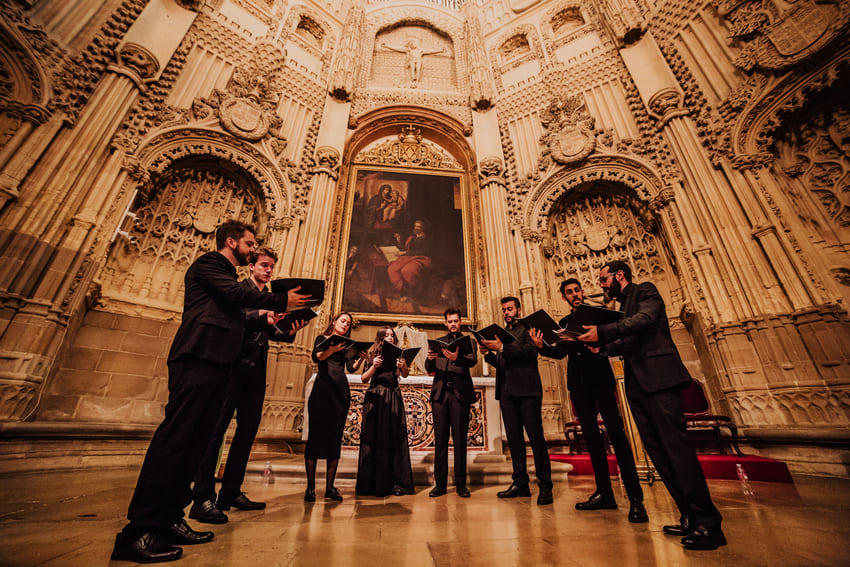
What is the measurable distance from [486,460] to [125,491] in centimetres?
342

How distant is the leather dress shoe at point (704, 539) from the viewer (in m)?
1.45

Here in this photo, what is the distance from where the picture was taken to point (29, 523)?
1.75 m

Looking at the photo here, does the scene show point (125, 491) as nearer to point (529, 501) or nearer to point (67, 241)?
point (529, 501)

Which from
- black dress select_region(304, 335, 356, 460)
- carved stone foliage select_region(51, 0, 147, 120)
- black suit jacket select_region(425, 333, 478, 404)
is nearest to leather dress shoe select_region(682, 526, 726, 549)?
black suit jacket select_region(425, 333, 478, 404)

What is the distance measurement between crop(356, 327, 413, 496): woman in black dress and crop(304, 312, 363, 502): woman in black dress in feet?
0.96

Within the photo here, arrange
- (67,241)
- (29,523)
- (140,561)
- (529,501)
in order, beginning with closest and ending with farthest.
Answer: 1. (140,561)
2. (29,523)
3. (529,501)
4. (67,241)

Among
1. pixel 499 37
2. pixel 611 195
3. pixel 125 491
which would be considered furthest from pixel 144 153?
pixel 499 37

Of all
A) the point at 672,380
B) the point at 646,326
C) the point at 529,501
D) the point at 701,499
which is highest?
the point at 646,326

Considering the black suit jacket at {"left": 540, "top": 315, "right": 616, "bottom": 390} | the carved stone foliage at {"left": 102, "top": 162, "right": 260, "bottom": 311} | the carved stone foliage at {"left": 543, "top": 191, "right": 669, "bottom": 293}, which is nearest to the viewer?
the black suit jacket at {"left": 540, "top": 315, "right": 616, "bottom": 390}

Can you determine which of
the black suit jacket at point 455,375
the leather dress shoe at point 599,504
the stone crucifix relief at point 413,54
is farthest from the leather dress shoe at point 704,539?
the stone crucifix relief at point 413,54

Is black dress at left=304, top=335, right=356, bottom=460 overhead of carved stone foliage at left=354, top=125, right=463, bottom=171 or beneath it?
beneath

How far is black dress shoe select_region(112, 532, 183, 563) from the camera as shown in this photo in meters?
1.27

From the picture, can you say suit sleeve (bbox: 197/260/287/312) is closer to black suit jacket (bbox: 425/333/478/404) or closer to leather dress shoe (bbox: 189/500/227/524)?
leather dress shoe (bbox: 189/500/227/524)

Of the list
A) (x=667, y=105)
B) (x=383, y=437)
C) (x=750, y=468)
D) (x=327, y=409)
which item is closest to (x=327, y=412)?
(x=327, y=409)
